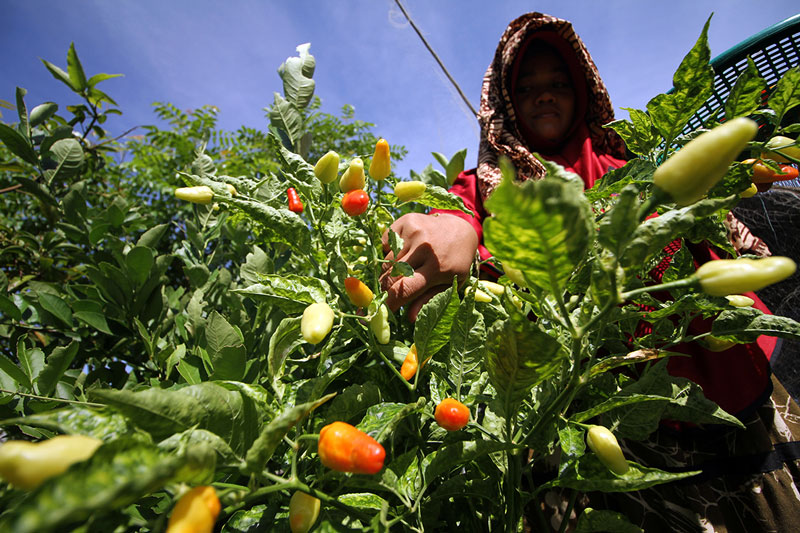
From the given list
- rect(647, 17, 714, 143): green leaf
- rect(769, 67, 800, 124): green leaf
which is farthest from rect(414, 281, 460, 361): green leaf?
rect(769, 67, 800, 124): green leaf

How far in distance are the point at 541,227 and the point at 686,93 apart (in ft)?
1.11

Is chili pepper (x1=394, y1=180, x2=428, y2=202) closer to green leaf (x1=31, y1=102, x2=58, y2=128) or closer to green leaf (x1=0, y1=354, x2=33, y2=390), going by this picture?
green leaf (x1=0, y1=354, x2=33, y2=390)

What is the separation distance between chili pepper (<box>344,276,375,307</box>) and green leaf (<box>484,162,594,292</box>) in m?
0.24

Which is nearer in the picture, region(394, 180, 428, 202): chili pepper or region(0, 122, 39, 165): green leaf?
region(394, 180, 428, 202): chili pepper

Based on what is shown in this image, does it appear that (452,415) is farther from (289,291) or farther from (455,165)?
(455,165)

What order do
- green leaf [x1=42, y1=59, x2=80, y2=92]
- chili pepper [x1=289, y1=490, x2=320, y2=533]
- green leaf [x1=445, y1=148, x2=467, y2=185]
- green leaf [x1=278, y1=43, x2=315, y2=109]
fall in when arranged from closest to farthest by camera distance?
chili pepper [x1=289, y1=490, x2=320, y2=533], green leaf [x1=278, y1=43, x2=315, y2=109], green leaf [x1=42, y1=59, x2=80, y2=92], green leaf [x1=445, y1=148, x2=467, y2=185]

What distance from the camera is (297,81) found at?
79 cm

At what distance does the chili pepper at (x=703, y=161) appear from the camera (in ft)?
0.86

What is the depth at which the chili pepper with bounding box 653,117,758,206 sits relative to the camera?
0.86 ft

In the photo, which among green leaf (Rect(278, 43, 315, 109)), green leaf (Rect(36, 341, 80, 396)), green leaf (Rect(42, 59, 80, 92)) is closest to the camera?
green leaf (Rect(36, 341, 80, 396))

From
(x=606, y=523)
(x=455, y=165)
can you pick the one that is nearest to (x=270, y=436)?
(x=606, y=523)

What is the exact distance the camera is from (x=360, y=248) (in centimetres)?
79

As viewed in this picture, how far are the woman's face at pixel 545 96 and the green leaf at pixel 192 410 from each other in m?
1.47

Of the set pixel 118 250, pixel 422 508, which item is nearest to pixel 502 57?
pixel 118 250
